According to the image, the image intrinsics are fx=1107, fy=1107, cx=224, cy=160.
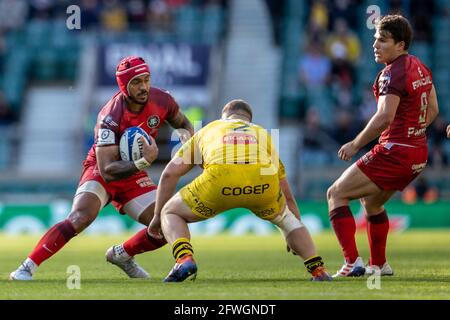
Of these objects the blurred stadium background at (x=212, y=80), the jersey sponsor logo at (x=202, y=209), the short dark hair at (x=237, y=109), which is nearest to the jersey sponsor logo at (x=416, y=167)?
the short dark hair at (x=237, y=109)

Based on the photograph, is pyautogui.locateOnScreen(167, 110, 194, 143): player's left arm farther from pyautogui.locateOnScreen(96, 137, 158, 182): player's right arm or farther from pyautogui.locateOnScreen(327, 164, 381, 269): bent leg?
pyautogui.locateOnScreen(327, 164, 381, 269): bent leg

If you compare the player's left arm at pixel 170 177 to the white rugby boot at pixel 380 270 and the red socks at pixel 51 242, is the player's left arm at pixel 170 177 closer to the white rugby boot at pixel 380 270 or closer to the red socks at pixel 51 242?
the red socks at pixel 51 242

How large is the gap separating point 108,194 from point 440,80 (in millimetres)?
17335

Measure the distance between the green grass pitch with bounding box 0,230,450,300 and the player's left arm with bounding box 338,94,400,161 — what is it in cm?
112

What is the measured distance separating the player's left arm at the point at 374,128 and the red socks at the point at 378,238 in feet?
3.88

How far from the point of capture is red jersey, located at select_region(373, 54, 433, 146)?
992 centimetres

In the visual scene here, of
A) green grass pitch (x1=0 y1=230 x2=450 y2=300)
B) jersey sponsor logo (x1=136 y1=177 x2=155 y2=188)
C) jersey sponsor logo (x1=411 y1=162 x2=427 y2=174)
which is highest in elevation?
jersey sponsor logo (x1=411 y1=162 x2=427 y2=174)

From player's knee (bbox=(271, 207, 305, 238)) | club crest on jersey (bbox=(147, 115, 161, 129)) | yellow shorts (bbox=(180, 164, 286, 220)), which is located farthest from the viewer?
club crest on jersey (bbox=(147, 115, 161, 129))

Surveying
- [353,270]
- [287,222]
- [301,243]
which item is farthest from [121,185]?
[353,270]

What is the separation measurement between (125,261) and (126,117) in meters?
1.38

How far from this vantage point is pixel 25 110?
2864 cm

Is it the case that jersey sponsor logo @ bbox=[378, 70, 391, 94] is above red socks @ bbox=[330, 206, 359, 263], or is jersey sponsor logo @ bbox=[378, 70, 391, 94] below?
above

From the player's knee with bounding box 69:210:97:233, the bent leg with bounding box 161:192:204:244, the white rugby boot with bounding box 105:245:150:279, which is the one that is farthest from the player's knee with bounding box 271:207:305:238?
the player's knee with bounding box 69:210:97:233

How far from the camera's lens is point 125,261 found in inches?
416
